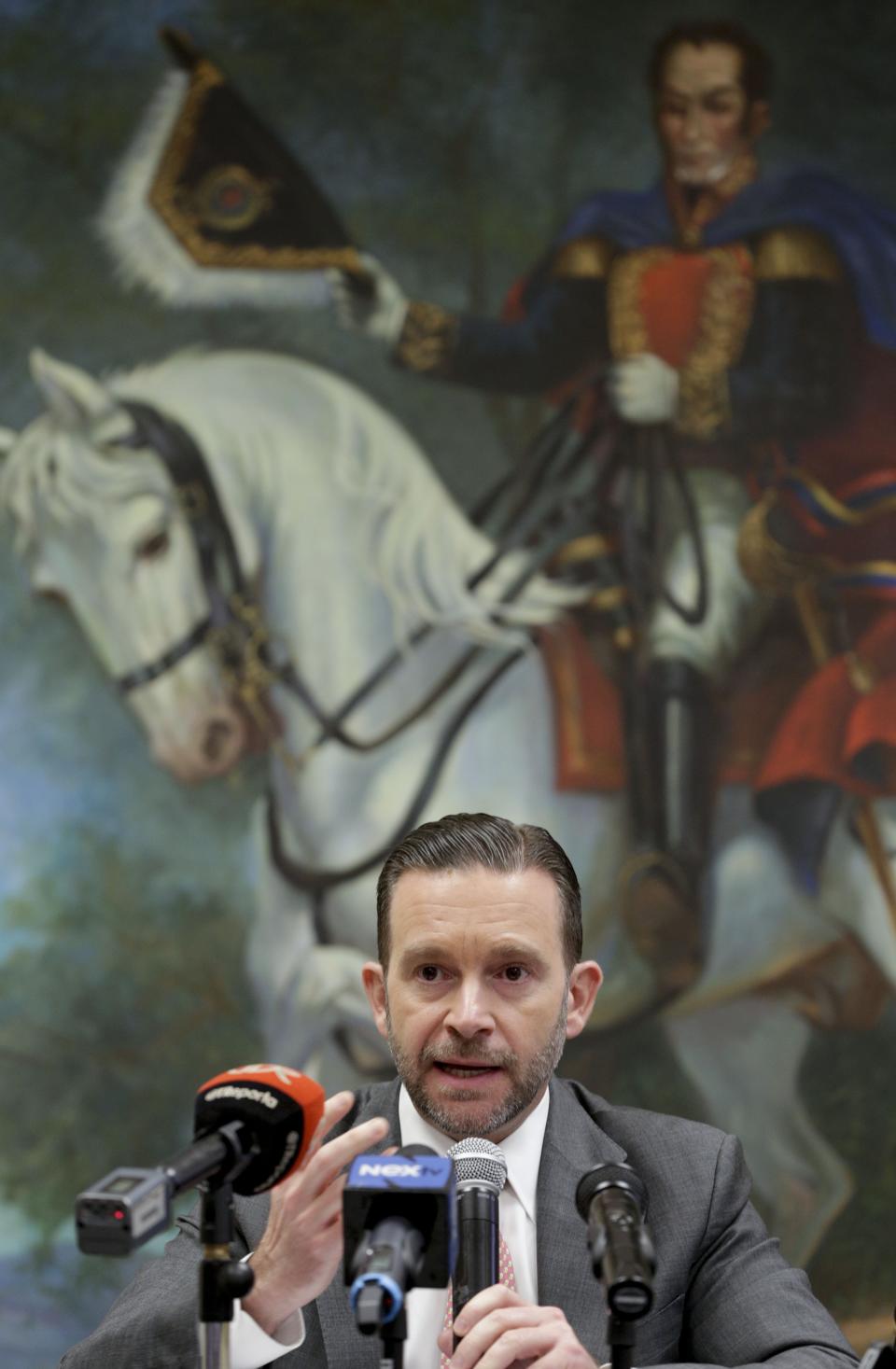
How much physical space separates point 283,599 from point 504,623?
2.25 ft

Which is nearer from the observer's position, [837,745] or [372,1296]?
[372,1296]

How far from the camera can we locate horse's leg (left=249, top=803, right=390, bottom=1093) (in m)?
4.67

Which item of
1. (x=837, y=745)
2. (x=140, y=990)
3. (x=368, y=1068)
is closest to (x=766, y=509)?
(x=837, y=745)

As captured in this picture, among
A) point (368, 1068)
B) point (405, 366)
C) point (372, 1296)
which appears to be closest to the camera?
point (372, 1296)

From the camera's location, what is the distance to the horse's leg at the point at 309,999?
15.3 ft

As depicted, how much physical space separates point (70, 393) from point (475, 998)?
3.20 meters

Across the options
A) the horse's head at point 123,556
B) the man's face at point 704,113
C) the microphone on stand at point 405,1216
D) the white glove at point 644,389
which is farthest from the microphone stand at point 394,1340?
the man's face at point 704,113

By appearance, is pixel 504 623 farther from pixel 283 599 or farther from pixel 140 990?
pixel 140 990

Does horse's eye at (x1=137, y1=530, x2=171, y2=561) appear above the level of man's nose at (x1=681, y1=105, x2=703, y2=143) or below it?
below

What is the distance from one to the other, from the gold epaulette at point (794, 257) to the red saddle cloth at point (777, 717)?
44.4 inches

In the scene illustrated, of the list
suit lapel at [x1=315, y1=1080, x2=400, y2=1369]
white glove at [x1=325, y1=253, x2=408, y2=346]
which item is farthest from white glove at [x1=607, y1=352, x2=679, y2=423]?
suit lapel at [x1=315, y1=1080, x2=400, y2=1369]

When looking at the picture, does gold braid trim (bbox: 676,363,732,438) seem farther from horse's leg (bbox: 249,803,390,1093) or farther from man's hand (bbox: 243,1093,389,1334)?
man's hand (bbox: 243,1093,389,1334)

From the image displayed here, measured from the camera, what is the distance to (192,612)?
15.9 ft

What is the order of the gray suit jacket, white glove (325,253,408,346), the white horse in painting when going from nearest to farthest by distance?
1. the gray suit jacket
2. the white horse in painting
3. white glove (325,253,408,346)
